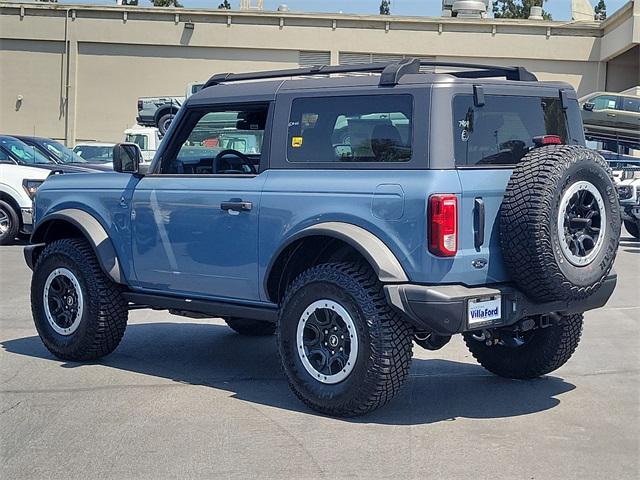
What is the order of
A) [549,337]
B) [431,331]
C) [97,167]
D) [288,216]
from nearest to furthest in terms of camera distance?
[431,331] → [288,216] → [549,337] → [97,167]

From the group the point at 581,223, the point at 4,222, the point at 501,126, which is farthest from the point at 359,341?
the point at 4,222

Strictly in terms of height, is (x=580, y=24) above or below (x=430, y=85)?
above

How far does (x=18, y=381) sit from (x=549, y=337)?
12.3 ft

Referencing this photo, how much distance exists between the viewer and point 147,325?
9516mm

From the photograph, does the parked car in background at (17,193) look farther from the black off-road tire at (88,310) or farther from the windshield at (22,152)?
the black off-road tire at (88,310)

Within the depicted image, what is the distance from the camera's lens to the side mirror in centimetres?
744

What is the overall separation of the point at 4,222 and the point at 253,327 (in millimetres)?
8687

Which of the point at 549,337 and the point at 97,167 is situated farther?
the point at 97,167

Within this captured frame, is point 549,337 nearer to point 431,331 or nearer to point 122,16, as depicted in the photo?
point 431,331

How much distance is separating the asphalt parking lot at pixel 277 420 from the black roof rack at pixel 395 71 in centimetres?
212

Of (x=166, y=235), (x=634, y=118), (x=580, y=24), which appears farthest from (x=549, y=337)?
(x=580, y=24)

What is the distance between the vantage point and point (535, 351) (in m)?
7.02

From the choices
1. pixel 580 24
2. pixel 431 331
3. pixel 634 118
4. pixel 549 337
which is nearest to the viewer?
pixel 431 331

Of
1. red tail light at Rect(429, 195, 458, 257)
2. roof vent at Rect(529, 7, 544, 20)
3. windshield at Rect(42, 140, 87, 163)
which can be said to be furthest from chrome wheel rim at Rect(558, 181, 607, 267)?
roof vent at Rect(529, 7, 544, 20)
